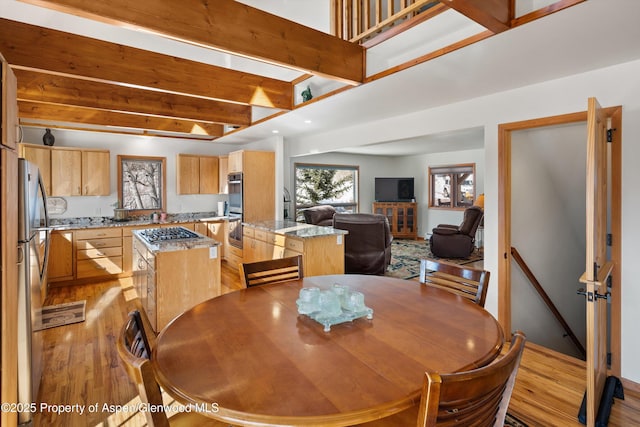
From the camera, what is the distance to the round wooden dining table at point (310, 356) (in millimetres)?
927

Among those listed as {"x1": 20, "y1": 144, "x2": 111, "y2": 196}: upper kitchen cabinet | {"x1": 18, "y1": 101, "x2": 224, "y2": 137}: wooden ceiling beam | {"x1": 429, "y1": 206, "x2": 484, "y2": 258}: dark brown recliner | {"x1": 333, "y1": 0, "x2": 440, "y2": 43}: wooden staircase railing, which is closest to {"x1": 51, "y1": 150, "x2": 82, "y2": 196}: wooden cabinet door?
{"x1": 20, "y1": 144, "x2": 111, "y2": 196}: upper kitchen cabinet

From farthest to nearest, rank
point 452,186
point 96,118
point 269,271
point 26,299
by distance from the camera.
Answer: point 452,186 → point 96,118 → point 269,271 → point 26,299

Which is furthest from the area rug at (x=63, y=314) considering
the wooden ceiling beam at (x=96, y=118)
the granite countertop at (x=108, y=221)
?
the wooden ceiling beam at (x=96, y=118)

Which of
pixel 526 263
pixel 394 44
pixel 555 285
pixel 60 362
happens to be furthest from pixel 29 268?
pixel 555 285

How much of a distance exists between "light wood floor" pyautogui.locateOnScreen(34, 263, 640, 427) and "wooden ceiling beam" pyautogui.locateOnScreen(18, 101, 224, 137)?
282cm

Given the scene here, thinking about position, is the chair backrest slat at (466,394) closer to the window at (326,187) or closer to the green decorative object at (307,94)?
the green decorative object at (307,94)

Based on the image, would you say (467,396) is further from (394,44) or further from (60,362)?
(60,362)

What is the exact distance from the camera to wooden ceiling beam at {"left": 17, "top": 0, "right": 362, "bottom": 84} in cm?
174

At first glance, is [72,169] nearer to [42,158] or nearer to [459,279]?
[42,158]

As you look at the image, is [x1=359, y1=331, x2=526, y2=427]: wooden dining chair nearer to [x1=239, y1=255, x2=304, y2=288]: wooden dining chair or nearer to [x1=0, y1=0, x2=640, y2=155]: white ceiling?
[x1=239, y1=255, x2=304, y2=288]: wooden dining chair

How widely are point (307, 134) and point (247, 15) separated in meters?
3.47

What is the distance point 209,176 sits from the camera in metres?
6.58

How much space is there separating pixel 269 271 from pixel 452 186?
7.70 metres

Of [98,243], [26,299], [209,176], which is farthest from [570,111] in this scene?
[98,243]
